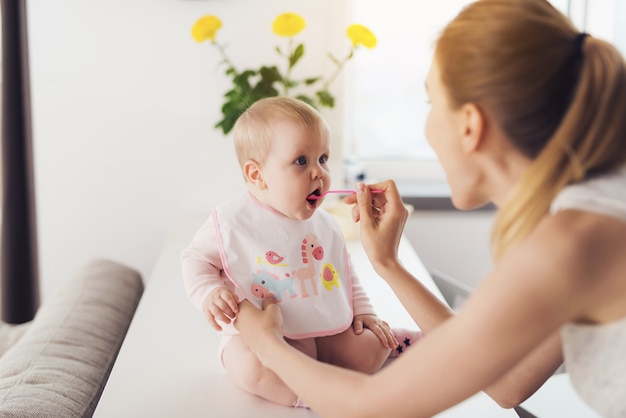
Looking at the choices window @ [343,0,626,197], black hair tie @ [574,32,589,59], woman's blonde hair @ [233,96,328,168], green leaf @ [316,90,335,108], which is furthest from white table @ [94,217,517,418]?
window @ [343,0,626,197]

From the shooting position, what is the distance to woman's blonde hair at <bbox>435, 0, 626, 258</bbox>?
2.57ft

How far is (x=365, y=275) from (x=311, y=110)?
2.09 feet

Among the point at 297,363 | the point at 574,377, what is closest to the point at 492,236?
the point at 574,377

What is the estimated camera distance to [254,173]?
4.03 feet

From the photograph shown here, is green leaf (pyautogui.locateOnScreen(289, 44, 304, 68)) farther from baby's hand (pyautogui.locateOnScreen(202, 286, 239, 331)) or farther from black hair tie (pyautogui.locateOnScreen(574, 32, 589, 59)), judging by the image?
black hair tie (pyautogui.locateOnScreen(574, 32, 589, 59))

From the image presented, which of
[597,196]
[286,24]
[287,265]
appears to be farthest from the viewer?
[286,24]

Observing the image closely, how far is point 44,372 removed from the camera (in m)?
1.27

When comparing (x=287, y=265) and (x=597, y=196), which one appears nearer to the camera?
(x=597, y=196)

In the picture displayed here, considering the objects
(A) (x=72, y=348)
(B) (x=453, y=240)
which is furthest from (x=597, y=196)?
(B) (x=453, y=240)

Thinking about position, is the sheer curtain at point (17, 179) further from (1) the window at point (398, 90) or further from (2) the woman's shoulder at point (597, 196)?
(2) the woman's shoulder at point (597, 196)

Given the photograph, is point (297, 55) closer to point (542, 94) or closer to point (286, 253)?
point (286, 253)

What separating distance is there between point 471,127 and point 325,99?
56.3 inches

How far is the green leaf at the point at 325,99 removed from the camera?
2252mm

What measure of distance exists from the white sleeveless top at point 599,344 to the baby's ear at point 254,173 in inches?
21.7
